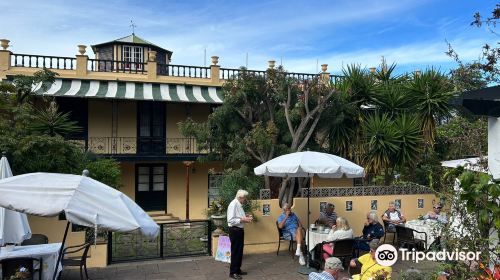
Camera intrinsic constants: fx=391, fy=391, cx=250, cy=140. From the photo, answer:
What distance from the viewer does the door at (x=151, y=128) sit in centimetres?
1691

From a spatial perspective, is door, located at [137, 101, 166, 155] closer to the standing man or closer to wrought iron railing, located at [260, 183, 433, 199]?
wrought iron railing, located at [260, 183, 433, 199]

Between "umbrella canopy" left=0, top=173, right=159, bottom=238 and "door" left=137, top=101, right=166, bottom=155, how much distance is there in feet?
39.8

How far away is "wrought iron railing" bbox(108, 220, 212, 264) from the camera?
8.42 m

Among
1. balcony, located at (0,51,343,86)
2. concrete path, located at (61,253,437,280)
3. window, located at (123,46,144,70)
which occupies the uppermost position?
window, located at (123,46,144,70)

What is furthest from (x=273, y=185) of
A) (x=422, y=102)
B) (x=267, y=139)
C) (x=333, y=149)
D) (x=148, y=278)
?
(x=148, y=278)

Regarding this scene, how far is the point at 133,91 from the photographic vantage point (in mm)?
15562

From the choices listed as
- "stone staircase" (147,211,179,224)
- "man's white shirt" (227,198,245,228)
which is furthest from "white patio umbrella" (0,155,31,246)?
"stone staircase" (147,211,179,224)

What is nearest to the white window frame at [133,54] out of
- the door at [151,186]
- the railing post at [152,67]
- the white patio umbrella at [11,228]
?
the railing post at [152,67]

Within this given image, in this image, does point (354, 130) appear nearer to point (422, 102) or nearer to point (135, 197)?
point (422, 102)

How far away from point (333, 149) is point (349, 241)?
5.04m

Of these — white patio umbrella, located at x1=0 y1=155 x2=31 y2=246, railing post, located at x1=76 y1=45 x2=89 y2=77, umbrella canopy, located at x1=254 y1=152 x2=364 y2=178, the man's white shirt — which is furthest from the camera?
railing post, located at x1=76 y1=45 x2=89 y2=77

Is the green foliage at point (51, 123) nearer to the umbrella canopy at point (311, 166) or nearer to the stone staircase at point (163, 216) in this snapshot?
the stone staircase at point (163, 216)

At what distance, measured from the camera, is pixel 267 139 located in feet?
33.1

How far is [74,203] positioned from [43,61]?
43.4 feet
